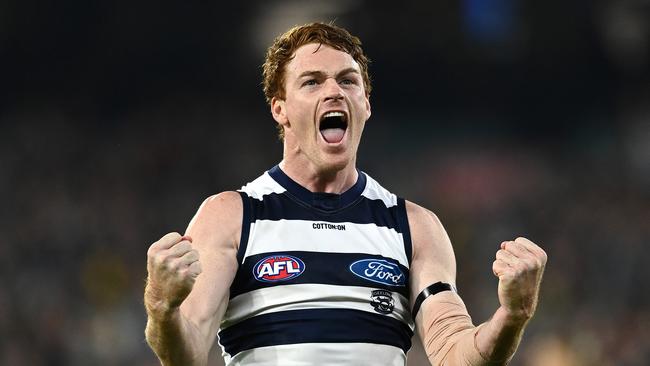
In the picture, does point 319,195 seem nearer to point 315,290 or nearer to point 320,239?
point 320,239

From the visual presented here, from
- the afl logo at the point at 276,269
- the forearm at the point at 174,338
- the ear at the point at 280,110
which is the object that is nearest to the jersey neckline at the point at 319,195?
the ear at the point at 280,110

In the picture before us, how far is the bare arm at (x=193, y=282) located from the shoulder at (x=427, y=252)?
2.41 ft

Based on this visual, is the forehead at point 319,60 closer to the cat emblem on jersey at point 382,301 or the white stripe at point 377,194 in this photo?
the white stripe at point 377,194

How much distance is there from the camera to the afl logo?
13.4ft

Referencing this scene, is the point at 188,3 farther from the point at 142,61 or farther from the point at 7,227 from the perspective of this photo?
the point at 7,227

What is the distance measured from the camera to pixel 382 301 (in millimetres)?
4164

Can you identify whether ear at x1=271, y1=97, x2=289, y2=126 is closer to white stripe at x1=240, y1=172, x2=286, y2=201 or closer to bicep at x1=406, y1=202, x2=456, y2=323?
white stripe at x1=240, y1=172, x2=286, y2=201

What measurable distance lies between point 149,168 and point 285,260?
33.1 ft

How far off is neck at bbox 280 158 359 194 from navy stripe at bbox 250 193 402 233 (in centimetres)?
10

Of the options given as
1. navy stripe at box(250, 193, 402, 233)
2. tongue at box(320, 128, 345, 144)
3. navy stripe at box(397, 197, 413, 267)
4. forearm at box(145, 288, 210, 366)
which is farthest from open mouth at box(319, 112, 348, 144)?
forearm at box(145, 288, 210, 366)

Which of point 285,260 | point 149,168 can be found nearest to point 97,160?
point 149,168

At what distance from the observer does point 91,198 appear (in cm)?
1295

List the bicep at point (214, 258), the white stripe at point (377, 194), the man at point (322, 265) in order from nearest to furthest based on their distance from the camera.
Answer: the man at point (322, 265) → the bicep at point (214, 258) → the white stripe at point (377, 194)

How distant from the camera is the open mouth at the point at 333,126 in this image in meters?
4.37
